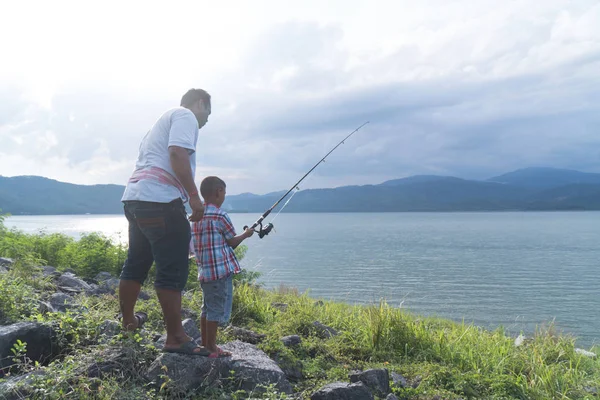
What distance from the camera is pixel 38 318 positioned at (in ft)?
15.0

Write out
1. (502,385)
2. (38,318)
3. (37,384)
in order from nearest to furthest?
(37,384)
(38,318)
(502,385)

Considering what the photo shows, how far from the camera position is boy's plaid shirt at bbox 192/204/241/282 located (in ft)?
15.3

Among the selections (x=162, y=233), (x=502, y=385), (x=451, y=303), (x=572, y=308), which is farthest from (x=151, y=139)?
(x=572, y=308)

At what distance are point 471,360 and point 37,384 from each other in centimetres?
469

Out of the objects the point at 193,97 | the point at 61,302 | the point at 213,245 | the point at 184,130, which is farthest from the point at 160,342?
the point at 193,97

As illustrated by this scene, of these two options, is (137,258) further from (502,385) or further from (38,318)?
(502,385)

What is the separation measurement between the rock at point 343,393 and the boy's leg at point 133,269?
200cm

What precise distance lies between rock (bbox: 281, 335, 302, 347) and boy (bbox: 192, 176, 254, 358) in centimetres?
108

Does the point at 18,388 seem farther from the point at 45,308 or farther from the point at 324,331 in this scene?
the point at 324,331

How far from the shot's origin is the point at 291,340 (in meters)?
5.59

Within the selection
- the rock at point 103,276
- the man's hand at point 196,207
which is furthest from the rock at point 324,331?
the rock at point 103,276

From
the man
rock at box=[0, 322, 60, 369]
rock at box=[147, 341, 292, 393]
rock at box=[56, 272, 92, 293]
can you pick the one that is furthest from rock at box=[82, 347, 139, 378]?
rock at box=[56, 272, 92, 293]

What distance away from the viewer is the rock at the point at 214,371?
3986 millimetres

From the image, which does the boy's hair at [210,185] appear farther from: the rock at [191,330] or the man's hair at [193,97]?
the rock at [191,330]
